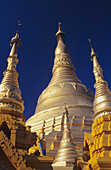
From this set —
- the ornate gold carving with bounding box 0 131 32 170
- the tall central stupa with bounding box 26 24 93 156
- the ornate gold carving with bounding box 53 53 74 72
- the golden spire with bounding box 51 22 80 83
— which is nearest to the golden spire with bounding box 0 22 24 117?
the tall central stupa with bounding box 26 24 93 156

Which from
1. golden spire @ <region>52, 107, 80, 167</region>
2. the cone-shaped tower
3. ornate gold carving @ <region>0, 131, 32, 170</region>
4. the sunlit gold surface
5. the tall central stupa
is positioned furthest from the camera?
the tall central stupa

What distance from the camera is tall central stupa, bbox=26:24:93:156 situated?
1448 cm

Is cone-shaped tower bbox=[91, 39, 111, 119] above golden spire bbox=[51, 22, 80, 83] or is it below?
below

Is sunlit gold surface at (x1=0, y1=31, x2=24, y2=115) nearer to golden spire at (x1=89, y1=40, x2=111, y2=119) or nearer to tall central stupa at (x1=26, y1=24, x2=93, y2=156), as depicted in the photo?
tall central stupa at (x1=26, y1=24, x2=93, y2=156)

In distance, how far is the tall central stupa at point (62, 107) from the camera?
14.5 meters

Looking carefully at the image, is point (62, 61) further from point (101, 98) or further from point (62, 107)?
point (101, 98)

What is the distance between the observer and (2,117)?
9.46 metres

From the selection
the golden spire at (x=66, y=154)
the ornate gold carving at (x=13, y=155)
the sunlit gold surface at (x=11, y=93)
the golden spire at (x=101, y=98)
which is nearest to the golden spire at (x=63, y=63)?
the sunlit gold surface at (x=11, y=93)

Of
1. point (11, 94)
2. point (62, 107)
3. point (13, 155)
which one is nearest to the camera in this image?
point (13, 155)

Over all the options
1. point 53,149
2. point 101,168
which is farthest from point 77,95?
point 101,168

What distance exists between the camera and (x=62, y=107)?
1814 centimetres

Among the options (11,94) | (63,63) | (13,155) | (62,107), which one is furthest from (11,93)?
(63,63)

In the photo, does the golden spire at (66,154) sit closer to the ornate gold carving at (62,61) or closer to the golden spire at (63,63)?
the golden spire at (63,63)

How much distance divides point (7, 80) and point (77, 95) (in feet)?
28.4
